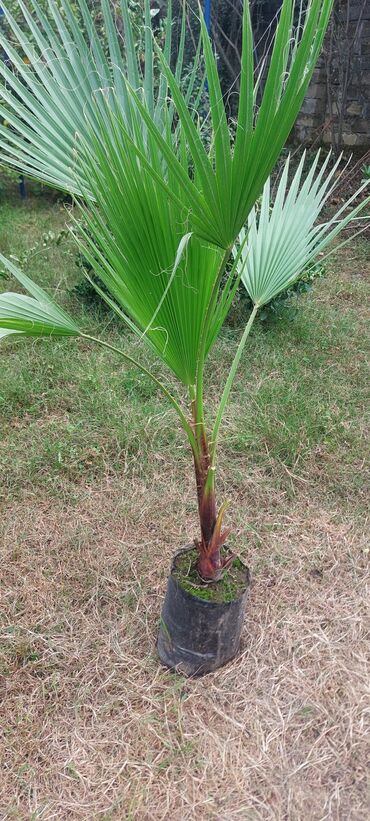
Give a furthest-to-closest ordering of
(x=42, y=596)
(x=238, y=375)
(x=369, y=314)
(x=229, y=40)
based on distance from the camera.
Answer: (x=229, y=40) < (x=369, y=314) < (x=238, y=375) < (x=42, y=596)

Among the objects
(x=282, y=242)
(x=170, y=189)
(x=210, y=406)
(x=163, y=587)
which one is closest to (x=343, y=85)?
(x=210, y=406)

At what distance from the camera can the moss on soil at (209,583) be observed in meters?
1.40

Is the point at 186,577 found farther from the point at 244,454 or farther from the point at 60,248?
the point at 60,248

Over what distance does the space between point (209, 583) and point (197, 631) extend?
0.39 ft

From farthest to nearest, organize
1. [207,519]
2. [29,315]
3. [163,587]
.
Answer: [163,587]
[207,519]
[29,315]

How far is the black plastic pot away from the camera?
1392 mm

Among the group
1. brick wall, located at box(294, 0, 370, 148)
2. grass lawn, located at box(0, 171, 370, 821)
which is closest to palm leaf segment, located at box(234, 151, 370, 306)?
grass lawn, located at box(0, 171, 370, 821)

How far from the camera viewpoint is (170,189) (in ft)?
2.97

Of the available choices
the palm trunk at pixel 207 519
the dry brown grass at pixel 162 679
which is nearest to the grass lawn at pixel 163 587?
the dry brown grass at pixel 162 679

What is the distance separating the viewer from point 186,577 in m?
1.45

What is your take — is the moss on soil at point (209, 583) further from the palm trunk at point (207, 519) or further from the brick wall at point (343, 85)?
the brick wall at point (343, 85)

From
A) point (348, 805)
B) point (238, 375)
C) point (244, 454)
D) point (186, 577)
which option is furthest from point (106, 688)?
point (238, 375)

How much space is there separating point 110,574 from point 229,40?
5.14 meters

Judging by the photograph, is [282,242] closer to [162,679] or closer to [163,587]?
[163,587]
